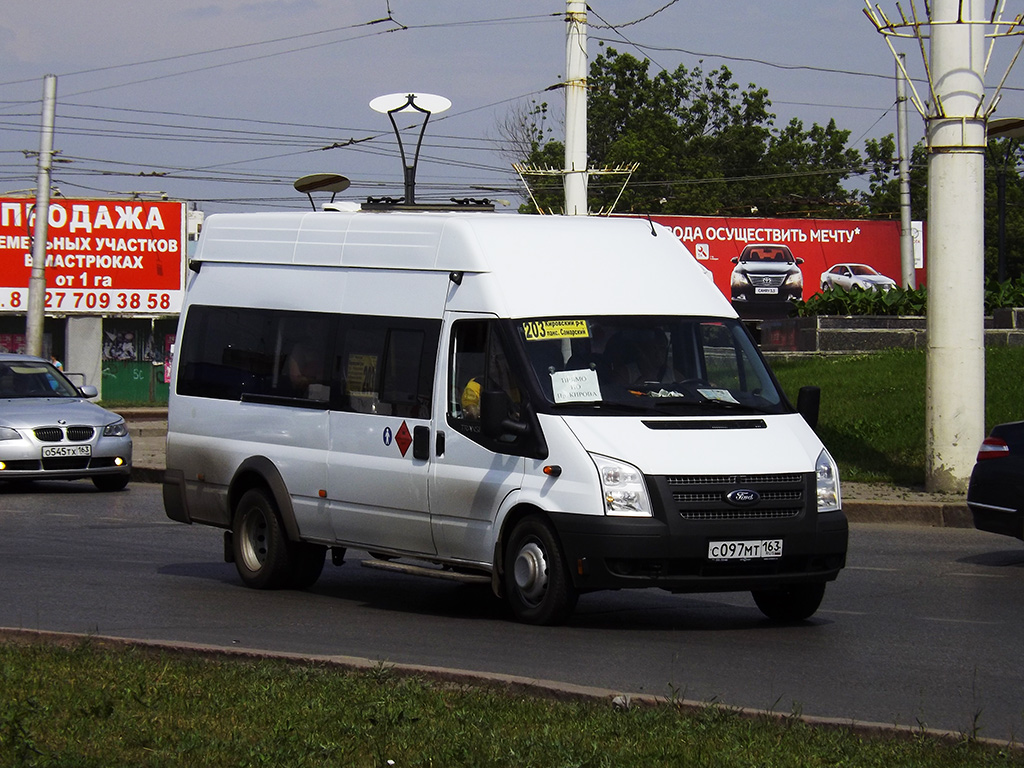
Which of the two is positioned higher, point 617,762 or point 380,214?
point 380,214

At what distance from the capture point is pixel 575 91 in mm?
21625

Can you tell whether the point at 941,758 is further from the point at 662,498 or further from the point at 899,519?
the point at 899,519

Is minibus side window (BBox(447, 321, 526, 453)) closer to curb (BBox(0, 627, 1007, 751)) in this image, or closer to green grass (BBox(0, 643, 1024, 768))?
curb (BBox(0, 627, 1007, 751))

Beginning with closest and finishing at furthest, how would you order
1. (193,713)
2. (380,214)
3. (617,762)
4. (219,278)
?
(617,762) < (193,713) < (380,214) < (219,278)

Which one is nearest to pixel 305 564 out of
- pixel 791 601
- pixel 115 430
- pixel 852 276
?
pixel 791 601

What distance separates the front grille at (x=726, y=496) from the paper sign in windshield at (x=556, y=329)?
4.01 feet

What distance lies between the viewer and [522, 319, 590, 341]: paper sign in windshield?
935 cm

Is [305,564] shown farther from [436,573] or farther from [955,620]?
[955,620]

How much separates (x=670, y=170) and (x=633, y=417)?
63414 mm

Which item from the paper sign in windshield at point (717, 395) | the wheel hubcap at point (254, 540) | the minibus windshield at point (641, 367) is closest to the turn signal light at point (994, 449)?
the minibus windshield at point (641, 367)

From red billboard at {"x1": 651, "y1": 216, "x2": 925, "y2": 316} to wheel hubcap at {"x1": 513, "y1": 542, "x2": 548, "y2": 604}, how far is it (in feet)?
142

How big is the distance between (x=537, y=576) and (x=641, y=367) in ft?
4.53

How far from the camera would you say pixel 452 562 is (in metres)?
9.74

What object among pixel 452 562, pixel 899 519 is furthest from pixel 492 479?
pixel 899 519
